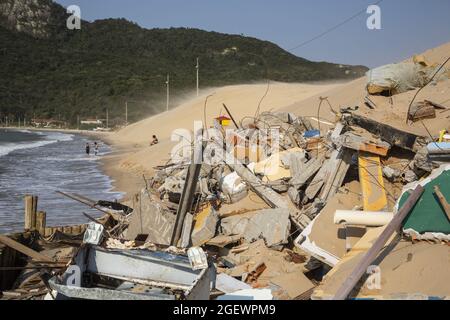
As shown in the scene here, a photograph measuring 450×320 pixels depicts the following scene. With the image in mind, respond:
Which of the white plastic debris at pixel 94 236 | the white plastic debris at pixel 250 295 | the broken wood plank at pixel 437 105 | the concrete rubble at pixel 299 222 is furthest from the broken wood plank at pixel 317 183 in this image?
the white plastic debris at pixel 94 236

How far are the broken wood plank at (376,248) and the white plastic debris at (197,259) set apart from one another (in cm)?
142

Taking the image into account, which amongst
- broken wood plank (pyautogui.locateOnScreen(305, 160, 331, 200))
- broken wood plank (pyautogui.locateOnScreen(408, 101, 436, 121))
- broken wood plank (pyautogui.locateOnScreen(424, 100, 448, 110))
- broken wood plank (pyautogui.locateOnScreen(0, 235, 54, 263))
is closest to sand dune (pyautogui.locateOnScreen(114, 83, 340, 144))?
broken wood plank (pyautogui.locateOnScreen(424, 100, 448, 110))

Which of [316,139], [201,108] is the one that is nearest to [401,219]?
[316,139]

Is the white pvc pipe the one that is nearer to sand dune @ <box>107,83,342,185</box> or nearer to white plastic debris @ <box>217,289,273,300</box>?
white plastic debris @ <box>217,289,273,300</box>

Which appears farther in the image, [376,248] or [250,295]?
[250,295]

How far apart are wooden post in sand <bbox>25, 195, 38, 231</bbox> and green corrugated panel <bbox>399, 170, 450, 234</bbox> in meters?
6.95

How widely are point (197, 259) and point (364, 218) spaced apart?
6.93ft

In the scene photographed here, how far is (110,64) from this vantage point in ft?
380

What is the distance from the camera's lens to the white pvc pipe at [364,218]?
19.5 ft

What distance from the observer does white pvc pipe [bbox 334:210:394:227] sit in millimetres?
5930

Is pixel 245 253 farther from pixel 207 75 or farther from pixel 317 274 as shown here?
pixel 207 75

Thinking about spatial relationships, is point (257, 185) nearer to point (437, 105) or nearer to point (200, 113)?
point (437, 105)

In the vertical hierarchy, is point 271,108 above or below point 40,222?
above

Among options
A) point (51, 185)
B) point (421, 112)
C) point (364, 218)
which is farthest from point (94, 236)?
point (51, 185)
